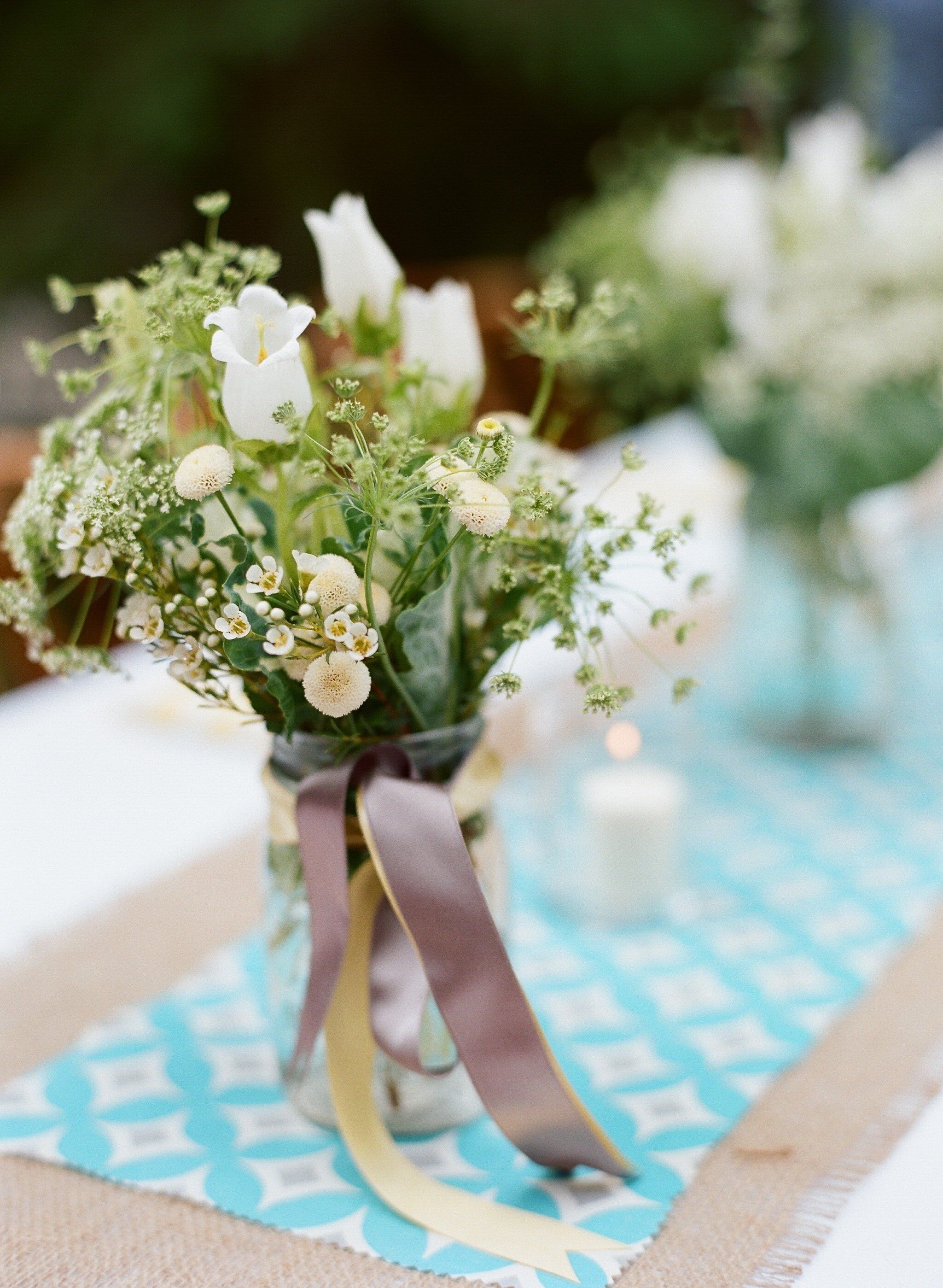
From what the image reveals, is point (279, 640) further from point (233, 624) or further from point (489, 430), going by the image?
point (489, 430)

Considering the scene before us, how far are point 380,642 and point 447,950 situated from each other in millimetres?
159

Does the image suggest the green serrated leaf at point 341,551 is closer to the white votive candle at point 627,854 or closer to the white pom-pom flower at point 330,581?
the white pom-pom flower at point 330,581

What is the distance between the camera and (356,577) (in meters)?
0.55

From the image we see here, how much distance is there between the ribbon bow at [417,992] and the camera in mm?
609

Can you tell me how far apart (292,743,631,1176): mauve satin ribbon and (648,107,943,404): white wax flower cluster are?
26.5 inches

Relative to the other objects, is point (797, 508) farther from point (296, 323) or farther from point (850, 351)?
point (296, 323)

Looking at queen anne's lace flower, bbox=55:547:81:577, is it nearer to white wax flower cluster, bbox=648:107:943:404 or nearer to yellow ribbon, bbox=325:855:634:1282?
yellow ribbon, bbox=325:855:634:1282

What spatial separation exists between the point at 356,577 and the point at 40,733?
28.7 inches

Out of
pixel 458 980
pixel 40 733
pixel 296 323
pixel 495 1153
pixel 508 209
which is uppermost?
pixel 508 209

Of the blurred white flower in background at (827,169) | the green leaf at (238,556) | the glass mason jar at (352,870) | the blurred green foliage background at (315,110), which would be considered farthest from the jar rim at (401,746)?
the blurred green foliage background at (315,110)

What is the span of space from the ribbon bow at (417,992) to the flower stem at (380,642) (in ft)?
0.07

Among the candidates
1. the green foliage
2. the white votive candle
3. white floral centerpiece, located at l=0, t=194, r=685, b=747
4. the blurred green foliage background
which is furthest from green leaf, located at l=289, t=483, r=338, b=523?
the blurred green foliage background

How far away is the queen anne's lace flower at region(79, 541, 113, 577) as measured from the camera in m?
0.57

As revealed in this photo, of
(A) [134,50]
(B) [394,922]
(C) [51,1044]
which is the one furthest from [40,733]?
(A) [134,50]
